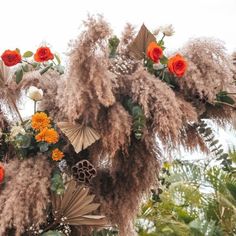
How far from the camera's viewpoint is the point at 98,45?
1.50m

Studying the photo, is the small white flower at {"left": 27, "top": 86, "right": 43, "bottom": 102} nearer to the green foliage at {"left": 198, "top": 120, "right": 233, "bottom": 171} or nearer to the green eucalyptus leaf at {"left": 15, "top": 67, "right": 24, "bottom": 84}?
the green eucalyptus leaf at {"left": 15, "top": 67, "right": 24, "bottom": 84}

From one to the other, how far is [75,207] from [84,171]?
0.13 meters

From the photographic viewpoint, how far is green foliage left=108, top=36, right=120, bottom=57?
5.47ft

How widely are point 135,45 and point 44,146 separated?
0.53 m

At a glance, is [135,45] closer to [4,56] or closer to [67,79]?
[67,79]

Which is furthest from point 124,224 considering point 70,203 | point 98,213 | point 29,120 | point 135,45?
point 135,45

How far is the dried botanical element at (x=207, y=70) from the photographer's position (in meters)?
1.68

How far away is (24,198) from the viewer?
1500 millimetres

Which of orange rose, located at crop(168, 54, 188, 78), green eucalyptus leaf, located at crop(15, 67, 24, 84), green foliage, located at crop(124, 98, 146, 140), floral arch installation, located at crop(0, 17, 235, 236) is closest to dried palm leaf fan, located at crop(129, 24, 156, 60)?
floral arch installation, located at crop(0, 17, 235, 236)

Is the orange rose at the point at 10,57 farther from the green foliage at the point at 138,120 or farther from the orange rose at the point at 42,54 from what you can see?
the green foliage at the point at 138,120

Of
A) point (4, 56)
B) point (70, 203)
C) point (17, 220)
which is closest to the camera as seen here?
point (17, 220)

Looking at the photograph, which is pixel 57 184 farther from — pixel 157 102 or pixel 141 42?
pixel 141 42

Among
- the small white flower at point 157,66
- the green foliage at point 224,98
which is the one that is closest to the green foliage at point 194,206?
the green foliage at point 224,98

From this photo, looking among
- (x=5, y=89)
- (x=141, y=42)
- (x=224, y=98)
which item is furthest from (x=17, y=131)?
(x=224, y=98)
